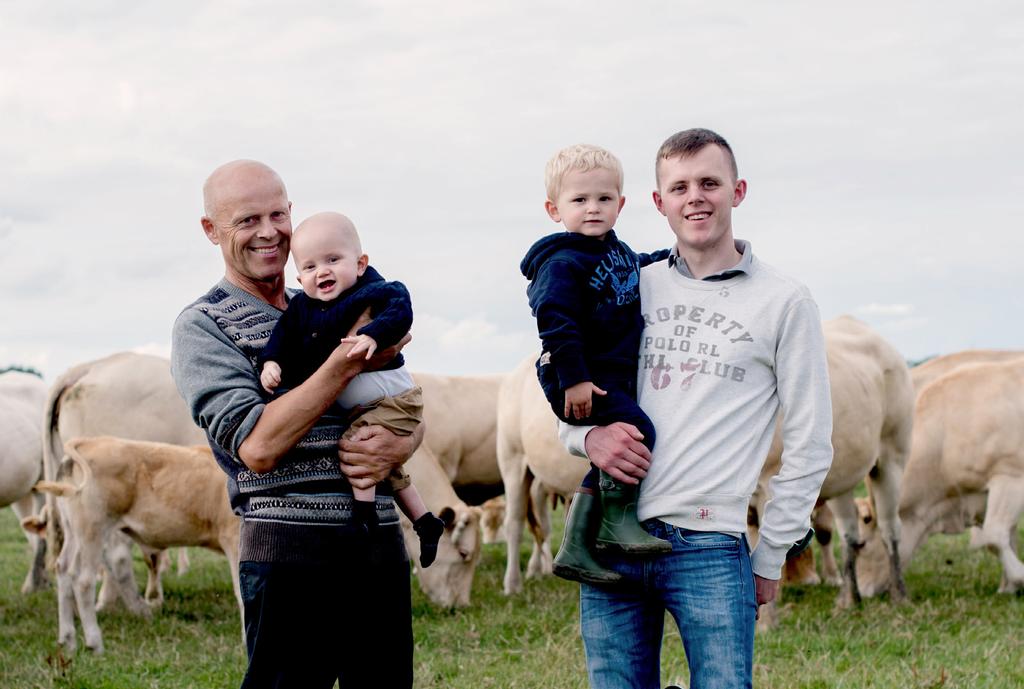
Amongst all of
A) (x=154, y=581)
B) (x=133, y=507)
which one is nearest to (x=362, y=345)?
(x=133, y=507)

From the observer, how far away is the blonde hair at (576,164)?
3.49m

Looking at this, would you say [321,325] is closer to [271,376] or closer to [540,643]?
[271,376]

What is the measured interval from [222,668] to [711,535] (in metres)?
4.84

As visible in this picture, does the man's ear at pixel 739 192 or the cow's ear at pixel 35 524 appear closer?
the man's ear at pixel 739 192

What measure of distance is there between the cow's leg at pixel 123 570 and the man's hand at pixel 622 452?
7.09 meters

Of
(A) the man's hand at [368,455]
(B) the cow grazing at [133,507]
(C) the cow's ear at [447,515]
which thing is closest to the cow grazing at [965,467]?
(C) the cow's ear at [447,515]

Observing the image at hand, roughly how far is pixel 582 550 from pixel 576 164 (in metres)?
1.11

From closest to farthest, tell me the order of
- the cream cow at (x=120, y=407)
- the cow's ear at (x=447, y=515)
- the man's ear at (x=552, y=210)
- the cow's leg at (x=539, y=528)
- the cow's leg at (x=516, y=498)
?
1. the man's ear at (x=552, y=210)
2. the cow's ear at (x=447, y=515)
3. the cream cow at (x=120, y=407)
4. the cow's leg at (x=516, y=498)
5. the cow's leg at (x=539, y=528)

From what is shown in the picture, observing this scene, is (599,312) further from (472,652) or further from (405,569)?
(472,652)

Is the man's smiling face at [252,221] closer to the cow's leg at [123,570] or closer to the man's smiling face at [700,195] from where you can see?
the man's smiling face at [700,195]

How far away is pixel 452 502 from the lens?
399 inches

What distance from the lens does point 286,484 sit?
133 inches

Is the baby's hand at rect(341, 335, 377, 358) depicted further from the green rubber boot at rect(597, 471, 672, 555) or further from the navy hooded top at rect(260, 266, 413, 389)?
the green rubber boot at rect(597, 471, 672, 555)

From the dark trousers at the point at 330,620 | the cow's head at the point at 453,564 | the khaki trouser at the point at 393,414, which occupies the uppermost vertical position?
the khaki trouser at the point at 393,414
